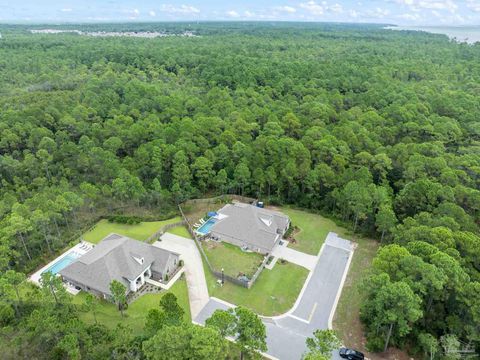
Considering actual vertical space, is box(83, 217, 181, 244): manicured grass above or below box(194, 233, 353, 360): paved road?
below

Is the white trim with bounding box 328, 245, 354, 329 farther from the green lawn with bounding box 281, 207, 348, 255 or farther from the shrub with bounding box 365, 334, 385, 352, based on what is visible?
the green lawn with bounding box 281, 207, 348, 255

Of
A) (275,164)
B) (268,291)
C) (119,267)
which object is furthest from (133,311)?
(275,164)

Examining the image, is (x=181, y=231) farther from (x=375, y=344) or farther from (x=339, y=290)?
(x=375, y=344)

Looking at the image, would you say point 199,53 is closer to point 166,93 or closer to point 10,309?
A: point 166,93

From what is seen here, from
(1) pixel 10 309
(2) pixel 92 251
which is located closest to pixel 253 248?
(2) pixel 92 251

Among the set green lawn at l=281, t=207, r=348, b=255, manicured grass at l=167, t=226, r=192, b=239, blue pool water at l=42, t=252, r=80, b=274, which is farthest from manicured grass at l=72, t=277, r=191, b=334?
green lawn at l=281, t=207, r=348, b=255
